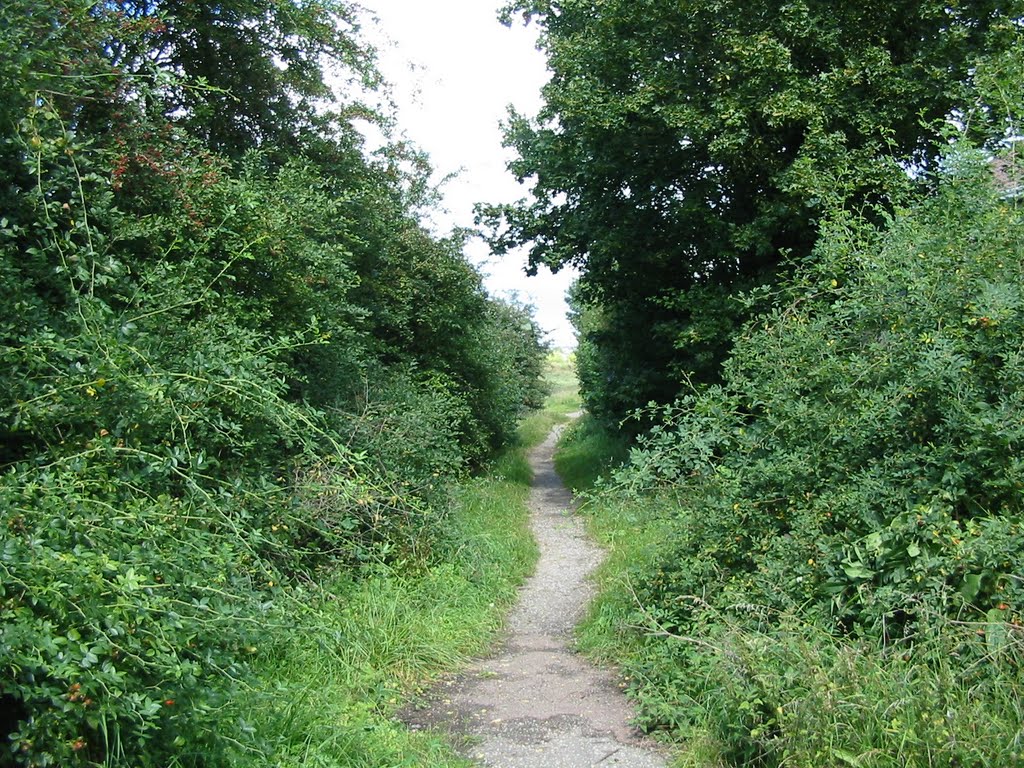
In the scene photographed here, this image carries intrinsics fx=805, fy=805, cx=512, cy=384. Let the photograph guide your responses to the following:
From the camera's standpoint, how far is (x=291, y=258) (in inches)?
325

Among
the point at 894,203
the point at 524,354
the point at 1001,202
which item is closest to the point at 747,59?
the point at 894,203

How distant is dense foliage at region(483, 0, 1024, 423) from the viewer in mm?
11422

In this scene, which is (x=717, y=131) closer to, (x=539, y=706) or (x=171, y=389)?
(x=539, y=706)

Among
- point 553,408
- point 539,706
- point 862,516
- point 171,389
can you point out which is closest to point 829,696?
point 862,516

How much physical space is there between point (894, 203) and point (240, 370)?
6505 millimetres

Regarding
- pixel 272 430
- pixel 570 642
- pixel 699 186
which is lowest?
pixel 570 642

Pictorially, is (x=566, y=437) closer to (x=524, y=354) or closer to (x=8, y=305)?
(x=524, y=354)

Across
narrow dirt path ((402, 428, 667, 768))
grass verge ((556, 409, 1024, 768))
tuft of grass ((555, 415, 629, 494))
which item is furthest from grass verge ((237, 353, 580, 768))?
tuft of grass ((555, 415, 629, 494))

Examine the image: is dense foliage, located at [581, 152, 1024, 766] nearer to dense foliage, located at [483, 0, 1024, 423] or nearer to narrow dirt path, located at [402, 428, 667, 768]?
narrow dirt path, located at [402, 428, 667, 768]

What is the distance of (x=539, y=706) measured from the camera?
5.70 metres

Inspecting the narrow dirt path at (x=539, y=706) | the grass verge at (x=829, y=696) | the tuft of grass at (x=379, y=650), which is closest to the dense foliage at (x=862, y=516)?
the grass verge at (x=829, y=696)

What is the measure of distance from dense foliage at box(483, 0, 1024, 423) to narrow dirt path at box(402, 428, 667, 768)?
190 inches

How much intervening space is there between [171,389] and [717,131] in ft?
32.8

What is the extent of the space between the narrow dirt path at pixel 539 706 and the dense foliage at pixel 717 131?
4.83 metres
